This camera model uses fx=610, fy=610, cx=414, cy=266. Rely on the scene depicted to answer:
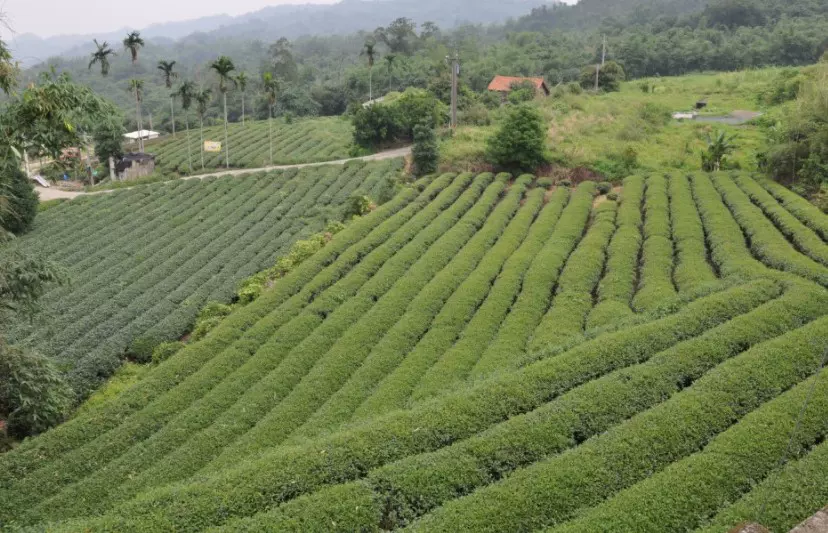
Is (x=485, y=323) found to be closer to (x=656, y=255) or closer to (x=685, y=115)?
(x=656, y=255)

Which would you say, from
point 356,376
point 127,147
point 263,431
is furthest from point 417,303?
point 127,147

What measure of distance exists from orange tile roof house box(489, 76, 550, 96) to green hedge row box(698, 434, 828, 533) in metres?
62.0

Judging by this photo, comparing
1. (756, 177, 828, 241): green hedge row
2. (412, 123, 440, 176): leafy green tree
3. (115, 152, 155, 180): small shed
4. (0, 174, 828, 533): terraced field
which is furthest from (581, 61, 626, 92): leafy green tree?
(115, 152, 155, 180): small shed

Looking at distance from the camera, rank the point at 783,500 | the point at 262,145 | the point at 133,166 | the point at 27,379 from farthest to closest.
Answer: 1. the point at 262,145
2. the point at 133,166
3. the point at 27,379
4. the point at 783,500

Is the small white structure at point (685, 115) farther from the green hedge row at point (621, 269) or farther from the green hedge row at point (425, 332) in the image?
the green hedge row at point (425, 332)

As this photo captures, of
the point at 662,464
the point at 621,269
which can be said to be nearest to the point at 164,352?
the point at 621,269

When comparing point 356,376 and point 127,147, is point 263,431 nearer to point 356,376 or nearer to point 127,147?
point 356,376

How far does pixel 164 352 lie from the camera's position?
21.3m

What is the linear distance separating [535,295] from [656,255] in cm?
563

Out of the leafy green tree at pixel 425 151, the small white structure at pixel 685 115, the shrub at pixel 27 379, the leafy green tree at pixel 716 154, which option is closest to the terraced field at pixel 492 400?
the shrub at pixel 27 379

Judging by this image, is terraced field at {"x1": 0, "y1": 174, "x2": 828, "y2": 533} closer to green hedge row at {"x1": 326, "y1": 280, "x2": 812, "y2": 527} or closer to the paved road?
green hedge row at {"x1": 326, "y1": 280, "x2": 812, "y2": 527}

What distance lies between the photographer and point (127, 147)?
7519 centimetres

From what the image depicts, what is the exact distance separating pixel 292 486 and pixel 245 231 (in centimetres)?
2473

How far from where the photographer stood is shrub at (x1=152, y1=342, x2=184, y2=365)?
21.1m
